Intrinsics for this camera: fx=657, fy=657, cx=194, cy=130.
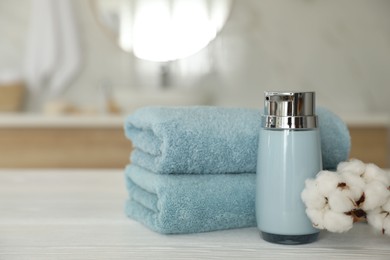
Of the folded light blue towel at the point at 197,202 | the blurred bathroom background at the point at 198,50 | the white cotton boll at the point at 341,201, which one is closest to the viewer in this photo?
the white cotton boll at the point at 341,201

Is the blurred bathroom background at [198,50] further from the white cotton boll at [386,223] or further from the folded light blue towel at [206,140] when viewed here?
the white cotton boll at [386,223]

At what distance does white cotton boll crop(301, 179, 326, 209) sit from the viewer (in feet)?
2.34

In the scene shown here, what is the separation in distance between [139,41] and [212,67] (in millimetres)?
386

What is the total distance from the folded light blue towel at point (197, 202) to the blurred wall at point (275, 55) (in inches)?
96.1

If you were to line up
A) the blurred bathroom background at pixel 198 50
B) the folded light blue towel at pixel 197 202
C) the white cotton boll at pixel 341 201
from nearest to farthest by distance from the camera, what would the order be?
the white cotton boll at pixel 341 201 → the folded light blue towel at pixel 197 202 → the blurred bathroom background at pixel 198 50

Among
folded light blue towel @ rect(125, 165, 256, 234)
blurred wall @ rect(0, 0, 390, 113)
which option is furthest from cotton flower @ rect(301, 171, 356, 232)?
blurred wall @ rect(0, 0, 390, 113)

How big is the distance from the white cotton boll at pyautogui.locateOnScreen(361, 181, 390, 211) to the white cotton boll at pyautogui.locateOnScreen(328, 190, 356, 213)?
0.02 meters

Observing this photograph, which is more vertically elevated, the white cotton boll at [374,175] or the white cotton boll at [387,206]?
the white cotton boll at [374,175]

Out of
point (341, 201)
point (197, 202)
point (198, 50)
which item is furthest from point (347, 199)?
point (198, 50)

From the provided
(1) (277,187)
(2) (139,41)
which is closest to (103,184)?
(1) (277,187)

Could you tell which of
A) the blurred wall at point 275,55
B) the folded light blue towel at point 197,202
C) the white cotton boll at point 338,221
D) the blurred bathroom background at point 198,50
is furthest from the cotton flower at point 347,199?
the blurred wall at point 275,55

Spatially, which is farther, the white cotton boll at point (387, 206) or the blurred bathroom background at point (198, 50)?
the blurred bathroom background at point (198, 50)

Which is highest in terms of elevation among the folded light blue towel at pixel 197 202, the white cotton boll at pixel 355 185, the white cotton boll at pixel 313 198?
the white cotton boll at pixel 355 185

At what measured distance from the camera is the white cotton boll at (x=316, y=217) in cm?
71
